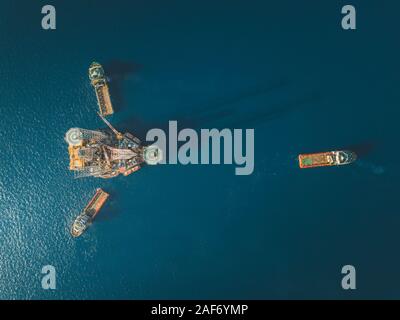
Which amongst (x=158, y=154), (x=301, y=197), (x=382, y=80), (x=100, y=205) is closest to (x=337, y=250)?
(x=301, y=197)

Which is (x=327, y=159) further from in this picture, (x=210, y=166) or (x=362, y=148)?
(x=210, y=166)

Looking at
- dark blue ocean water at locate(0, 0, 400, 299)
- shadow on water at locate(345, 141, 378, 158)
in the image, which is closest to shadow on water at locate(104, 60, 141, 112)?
dark blue ocean water at locate(0, 0, 400, 299)

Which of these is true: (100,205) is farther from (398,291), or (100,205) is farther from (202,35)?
(398,291)

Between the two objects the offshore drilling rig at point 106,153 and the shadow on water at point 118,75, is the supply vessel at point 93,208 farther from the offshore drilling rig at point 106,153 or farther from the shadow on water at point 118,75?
the shadow on water at point 118,75

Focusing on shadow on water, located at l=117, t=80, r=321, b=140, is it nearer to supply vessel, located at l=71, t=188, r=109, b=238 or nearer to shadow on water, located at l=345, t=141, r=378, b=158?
shadow on water, located at l=345, t=141, r=378, b=158

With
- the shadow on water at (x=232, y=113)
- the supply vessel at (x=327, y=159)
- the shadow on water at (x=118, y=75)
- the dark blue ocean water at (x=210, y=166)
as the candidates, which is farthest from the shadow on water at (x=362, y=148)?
the shadow on water at (x=118, y=75)

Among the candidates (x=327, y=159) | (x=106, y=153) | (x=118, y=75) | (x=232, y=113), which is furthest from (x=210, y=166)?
(x=118, y=75)
